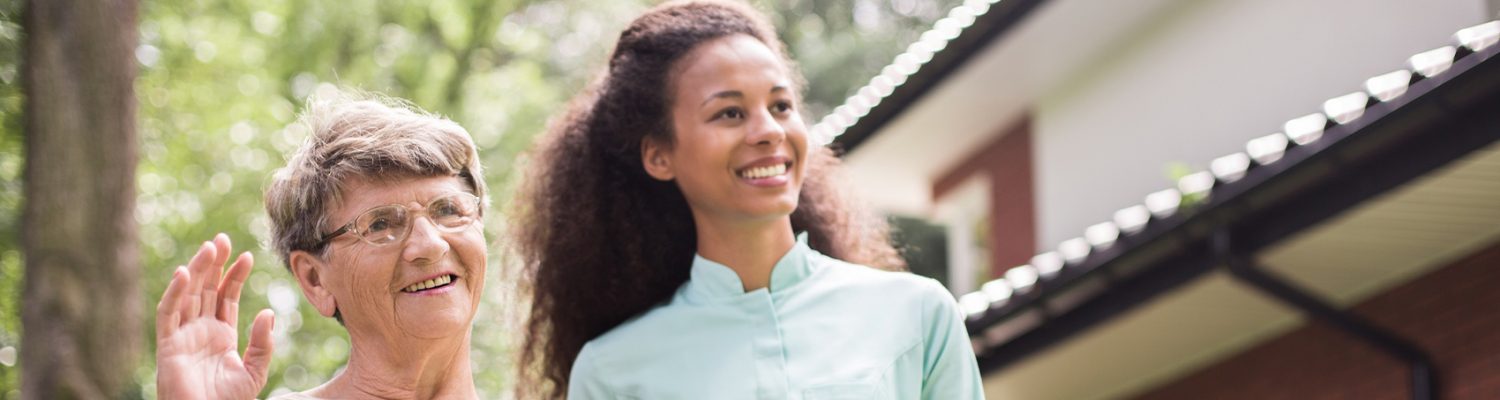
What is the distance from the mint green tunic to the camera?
10.4ft

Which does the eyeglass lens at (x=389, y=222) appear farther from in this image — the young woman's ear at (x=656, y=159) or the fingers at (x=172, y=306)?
the young woman's ear at (x=656, y=159)

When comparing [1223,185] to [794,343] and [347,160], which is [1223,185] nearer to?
[794,343]

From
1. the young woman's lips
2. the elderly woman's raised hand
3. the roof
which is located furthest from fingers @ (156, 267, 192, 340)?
the roof

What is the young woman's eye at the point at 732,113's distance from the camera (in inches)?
129

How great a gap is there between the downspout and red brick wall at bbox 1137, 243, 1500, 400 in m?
0.06

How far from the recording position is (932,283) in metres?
3.27

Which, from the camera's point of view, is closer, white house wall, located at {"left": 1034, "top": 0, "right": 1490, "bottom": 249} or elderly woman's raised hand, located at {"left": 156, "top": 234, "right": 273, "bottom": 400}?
elderly woman's raised hand, located at {"left": 156, "top": 234, "right": 273, "bottom": 400}

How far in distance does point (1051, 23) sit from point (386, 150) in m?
7.08

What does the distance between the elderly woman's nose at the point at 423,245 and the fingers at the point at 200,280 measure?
0.93ft

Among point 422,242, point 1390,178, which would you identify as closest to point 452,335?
point 422,242

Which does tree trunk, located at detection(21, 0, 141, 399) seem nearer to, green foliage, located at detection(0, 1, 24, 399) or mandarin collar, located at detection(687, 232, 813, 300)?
green foliage, located at detection(0, 1, 24, 399)

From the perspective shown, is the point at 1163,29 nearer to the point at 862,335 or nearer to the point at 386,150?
the point at 862,335

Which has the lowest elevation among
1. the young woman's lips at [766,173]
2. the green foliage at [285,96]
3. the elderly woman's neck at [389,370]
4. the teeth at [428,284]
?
the elderly woman's neck at [389,370]

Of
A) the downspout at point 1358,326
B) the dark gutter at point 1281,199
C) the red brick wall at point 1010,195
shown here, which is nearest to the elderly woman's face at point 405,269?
the dark gutter at point 1281,199
